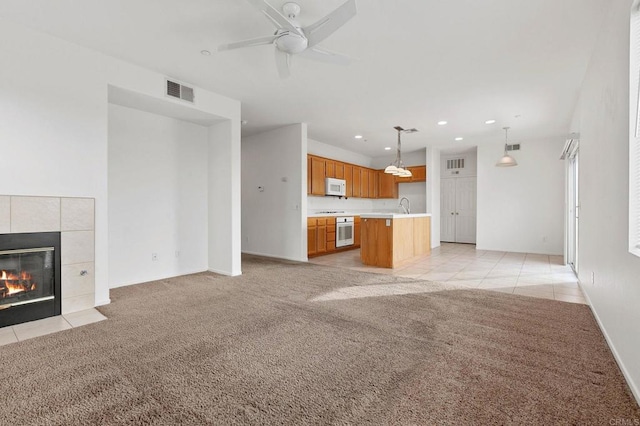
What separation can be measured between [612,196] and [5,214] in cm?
514

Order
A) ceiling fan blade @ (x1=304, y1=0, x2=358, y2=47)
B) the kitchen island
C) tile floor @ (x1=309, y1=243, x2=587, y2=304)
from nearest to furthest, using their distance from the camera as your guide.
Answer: ceiling fan blade @ (x1=304, y1=0, x2=358, y2=47) → tile floor @ (x1=309, y1=243, x2=587, y2=304) → the kitchen island

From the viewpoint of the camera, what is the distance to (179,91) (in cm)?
402

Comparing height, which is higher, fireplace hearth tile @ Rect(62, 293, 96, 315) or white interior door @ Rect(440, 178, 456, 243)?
white interior door @ Rect(440, 178, 456, 243)

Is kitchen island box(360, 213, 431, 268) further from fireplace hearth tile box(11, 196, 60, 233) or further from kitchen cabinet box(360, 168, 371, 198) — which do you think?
fireplace hearth tile box(11, 196, 60, 233)

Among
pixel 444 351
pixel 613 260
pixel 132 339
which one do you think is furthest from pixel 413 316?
pixel 132 339

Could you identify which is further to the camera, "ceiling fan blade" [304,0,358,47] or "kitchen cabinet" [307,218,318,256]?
"kitchen cabinet" [307,218,318,256]

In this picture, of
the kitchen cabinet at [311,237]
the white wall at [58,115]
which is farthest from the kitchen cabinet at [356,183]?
the white wall at [58,115]

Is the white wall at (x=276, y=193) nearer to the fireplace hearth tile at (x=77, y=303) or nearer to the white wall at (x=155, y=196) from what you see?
the white wall at (x=155, y=196)

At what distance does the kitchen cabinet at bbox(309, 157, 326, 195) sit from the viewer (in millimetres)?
6973

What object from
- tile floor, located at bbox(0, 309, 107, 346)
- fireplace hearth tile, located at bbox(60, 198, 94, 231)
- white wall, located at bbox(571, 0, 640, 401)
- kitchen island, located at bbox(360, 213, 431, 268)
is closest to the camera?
white wall, located at bbox(571, 0, 640, 401)

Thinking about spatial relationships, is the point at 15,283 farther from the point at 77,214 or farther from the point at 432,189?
the point at 432,189

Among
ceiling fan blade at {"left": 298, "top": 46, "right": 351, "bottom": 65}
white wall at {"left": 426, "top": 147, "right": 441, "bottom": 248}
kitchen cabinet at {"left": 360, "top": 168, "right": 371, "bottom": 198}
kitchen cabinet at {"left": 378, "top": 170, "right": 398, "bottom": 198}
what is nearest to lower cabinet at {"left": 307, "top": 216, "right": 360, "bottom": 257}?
kitchen cabinet at {"left": 360, "top": 168, "right": 371, "bottom": 198}

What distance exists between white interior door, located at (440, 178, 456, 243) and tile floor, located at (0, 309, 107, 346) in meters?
8.91

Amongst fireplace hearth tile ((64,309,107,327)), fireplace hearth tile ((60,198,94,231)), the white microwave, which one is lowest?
fireplace hearth tile ((64,309,107,327))
